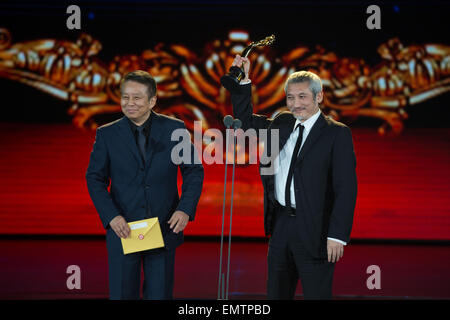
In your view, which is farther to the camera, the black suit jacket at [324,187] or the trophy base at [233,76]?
the trophy base at [233,76]

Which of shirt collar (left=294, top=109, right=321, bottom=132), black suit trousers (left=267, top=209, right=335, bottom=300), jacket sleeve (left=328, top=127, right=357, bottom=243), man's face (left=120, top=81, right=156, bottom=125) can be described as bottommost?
black suit trousers (left=267, top=209, right=335, bottom=300)

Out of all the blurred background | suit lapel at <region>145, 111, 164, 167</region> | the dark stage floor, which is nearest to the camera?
suit lapel at <region>145, 111, 164, 167</region>

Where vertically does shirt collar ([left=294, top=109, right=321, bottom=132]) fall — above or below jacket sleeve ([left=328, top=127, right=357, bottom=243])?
above

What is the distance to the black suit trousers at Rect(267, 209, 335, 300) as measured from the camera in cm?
209

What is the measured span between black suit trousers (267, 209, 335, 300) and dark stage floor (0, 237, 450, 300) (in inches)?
62.6

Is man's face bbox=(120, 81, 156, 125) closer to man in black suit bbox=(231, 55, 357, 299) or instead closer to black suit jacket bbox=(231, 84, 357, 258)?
man in black suit bbox=(231, 55, 357, 299)

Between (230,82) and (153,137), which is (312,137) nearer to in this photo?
(230,82)

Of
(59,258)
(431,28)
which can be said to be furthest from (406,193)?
(59,258)

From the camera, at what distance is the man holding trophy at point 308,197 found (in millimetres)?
2094

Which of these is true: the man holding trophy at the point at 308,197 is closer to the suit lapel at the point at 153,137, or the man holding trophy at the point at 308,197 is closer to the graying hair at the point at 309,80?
the graying hair at the point at 309,80

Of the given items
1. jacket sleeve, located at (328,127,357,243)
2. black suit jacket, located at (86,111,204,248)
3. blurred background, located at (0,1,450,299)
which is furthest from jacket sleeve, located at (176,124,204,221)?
blurred background, located at (0,1,450,299)

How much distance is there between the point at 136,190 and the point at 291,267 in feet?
2.51

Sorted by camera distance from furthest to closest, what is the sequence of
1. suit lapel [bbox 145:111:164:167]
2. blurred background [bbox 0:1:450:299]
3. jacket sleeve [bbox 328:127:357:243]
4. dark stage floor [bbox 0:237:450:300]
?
blurred background [bbox 0:1:450:299], dark stage floor [bbox 0:237:450:300], suit lapel [bbox 145:111:164:167], jacket sleeve [bbox 328:127:357:243]

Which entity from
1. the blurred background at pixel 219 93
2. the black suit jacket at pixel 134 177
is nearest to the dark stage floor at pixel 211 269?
the blurred background at pixel 219 93
